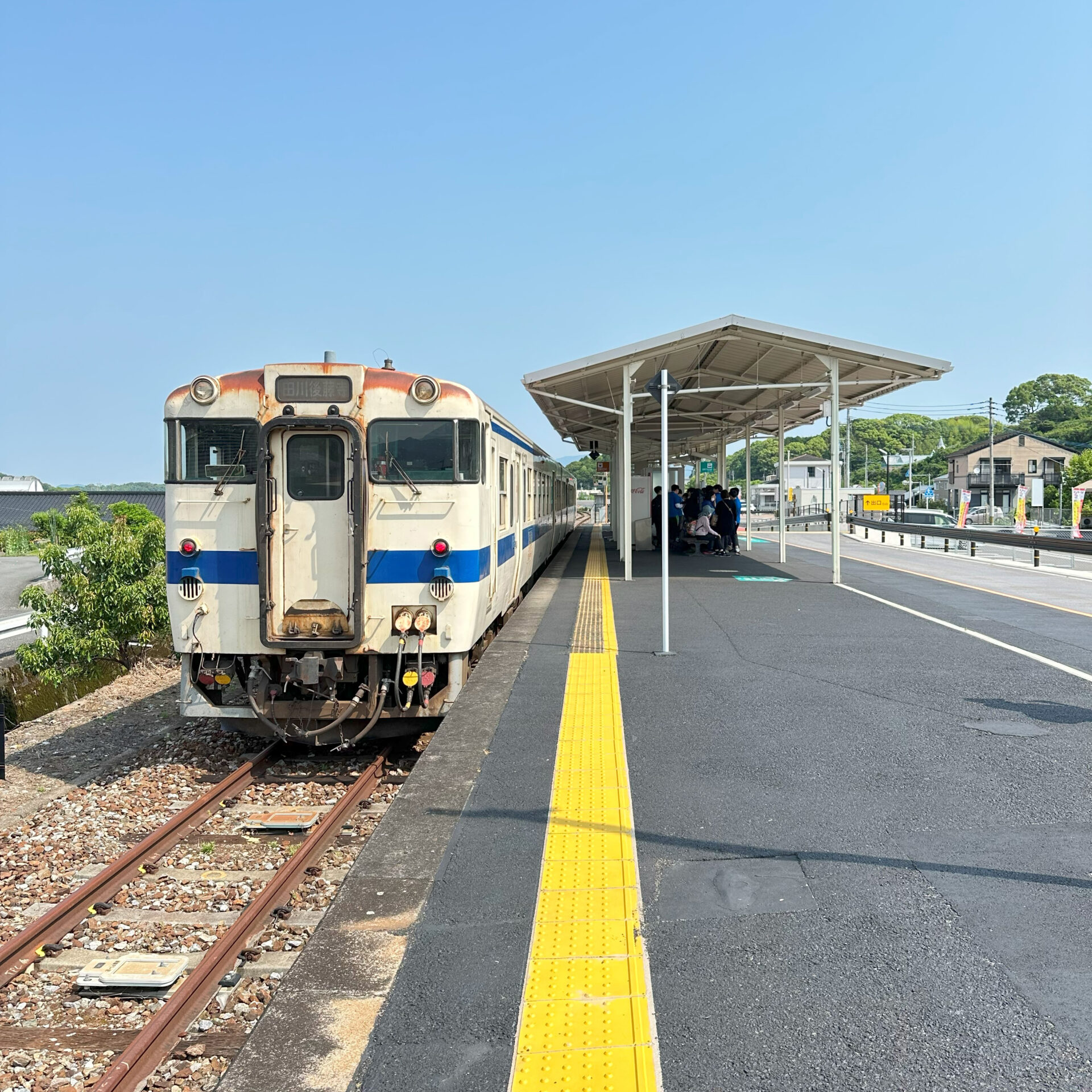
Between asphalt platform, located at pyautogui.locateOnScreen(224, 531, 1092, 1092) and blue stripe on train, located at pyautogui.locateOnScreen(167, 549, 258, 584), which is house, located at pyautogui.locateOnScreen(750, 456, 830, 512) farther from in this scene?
blue stripe on train, located at pyautogui.locateOnScreen(167, 549, 258, 584)

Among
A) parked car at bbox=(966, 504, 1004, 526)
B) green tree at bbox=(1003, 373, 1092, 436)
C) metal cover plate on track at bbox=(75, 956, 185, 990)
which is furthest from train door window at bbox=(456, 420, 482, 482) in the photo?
green tree at bbox=(1003, 373, 1092, 436)

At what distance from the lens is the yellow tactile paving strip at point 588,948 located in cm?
284

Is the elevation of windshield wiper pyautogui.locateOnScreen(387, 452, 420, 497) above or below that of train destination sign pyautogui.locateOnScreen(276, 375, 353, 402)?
below

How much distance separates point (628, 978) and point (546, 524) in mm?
14615

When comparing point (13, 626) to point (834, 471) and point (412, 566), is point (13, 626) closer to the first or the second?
point (412, 566)

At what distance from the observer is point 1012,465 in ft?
252

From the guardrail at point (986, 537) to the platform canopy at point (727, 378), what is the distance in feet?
22.3

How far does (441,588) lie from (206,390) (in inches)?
91.6

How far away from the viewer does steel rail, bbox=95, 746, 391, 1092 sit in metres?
3.57

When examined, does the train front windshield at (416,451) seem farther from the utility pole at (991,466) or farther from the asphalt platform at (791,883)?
the utility pole at (991,466)

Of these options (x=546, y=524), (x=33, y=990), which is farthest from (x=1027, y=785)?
(x=546, y=524)

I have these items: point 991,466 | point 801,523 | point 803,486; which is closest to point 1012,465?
point 803,486

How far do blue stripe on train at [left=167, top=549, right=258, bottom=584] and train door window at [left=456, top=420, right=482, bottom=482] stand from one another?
5.51ft

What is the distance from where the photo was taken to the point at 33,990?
14.5 ft
